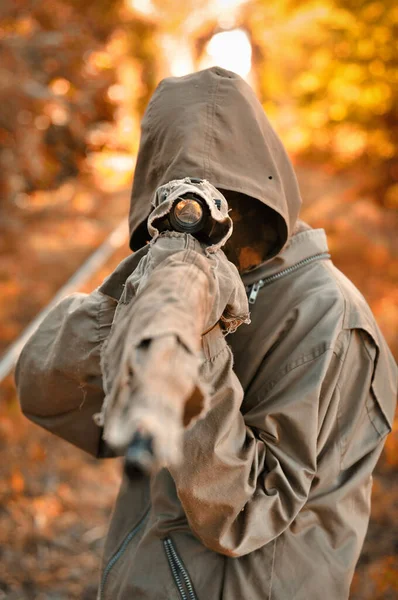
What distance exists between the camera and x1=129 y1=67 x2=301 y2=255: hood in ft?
5.71

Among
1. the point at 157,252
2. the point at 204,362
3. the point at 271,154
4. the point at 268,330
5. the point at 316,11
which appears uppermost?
the point at 316,11

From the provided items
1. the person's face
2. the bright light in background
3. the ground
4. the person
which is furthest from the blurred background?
the bright light in background

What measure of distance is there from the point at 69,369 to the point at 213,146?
2.41 feet

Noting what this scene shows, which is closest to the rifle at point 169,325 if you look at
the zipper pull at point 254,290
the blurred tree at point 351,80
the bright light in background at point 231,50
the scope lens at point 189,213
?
the scope lens at point 189,213

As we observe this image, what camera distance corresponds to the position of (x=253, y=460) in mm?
1543

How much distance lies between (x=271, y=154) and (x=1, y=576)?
291 centimetres

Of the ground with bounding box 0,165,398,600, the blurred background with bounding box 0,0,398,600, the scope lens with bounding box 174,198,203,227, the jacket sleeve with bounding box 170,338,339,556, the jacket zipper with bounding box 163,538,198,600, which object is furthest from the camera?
the blurred background with bounding box 0,0,398,600

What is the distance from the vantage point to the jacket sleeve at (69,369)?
1.69 m

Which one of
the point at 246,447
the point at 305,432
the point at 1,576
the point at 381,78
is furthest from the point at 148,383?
the point at 381,78

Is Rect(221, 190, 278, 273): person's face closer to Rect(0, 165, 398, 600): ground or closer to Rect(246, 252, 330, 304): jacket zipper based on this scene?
Rect(246, 252, 330, 304): jacket zipper

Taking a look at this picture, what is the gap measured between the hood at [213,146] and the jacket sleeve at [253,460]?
1.58 ft

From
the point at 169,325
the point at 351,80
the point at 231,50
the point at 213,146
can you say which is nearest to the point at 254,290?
the point at 213,146

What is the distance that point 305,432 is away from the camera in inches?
63.1

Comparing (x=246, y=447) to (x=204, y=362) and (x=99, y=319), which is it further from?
(x=99, y=319)
